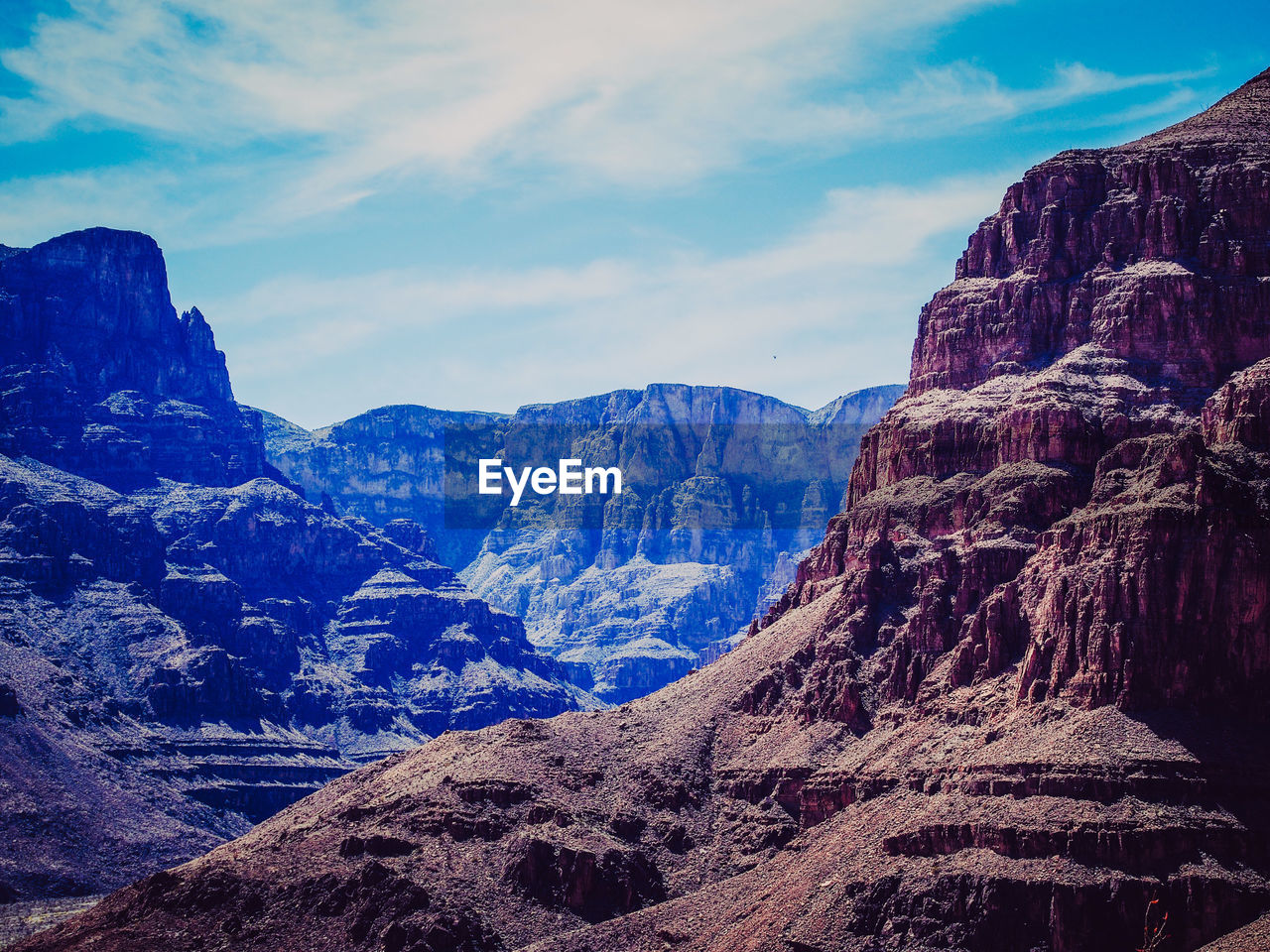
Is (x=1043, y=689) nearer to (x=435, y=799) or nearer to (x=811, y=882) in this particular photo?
(x=811, y=882)

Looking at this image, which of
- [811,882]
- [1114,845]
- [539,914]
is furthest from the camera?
[539,914]

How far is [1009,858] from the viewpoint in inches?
6122

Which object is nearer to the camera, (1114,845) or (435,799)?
(1114,845)

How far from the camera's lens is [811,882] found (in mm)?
165500

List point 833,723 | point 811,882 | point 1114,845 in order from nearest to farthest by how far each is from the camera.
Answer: point 1114,845, point 811,882, point 833,723

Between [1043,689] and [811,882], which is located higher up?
[1043,689]

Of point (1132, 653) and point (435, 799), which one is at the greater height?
point (1132, 653)

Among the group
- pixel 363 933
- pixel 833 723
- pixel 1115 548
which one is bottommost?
pixel 363 933

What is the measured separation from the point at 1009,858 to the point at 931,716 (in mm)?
28624

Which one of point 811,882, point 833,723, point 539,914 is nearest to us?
point 811,882

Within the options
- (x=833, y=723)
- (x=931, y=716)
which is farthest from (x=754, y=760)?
(x=931, y=716)

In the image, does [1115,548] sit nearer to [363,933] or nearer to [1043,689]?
[1043,689]

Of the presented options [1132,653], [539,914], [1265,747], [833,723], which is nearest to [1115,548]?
[1132,653]

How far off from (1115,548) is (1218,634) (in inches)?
433
